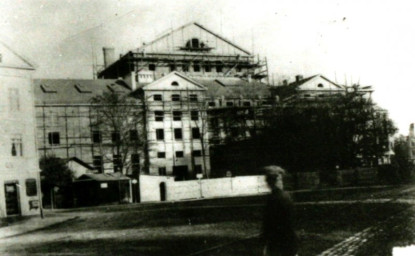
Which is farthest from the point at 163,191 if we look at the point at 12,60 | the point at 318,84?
the point at 318,84

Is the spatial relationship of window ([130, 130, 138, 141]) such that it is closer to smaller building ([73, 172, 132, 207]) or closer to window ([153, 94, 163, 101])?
window ([153, 94, 163, 101])

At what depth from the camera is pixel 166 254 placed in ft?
38.4

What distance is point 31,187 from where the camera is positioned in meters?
35.1

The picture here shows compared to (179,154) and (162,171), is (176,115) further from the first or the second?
(162,171)

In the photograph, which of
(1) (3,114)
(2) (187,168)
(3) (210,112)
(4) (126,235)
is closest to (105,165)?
(2) (187,168)

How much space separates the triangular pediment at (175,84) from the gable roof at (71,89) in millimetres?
3615

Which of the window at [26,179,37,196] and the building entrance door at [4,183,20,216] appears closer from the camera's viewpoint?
the building entrance door at [4,183,20,216]

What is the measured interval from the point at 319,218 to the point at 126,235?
20.3ft

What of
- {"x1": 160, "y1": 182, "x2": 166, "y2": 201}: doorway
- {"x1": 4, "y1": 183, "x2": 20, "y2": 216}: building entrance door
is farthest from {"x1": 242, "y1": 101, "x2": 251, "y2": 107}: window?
{"x1": 4, "y1": 183, "x2": 20, "y2": 216}: building entrance door

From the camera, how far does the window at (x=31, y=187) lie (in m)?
34.7

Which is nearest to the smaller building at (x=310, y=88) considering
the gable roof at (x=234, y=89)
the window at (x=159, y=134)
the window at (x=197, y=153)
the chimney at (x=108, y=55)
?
the gable roof at (x=234, y=89)

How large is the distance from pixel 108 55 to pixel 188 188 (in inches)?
1246

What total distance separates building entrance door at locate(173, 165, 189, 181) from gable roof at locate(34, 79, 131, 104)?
10.5m

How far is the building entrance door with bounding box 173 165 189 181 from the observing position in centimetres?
6097
